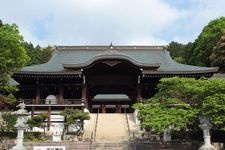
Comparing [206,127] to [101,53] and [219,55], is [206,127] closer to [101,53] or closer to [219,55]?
[101,53]

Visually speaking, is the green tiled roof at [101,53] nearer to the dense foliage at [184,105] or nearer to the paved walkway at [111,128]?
the paved walkway at [111,128]

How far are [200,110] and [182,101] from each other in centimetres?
158

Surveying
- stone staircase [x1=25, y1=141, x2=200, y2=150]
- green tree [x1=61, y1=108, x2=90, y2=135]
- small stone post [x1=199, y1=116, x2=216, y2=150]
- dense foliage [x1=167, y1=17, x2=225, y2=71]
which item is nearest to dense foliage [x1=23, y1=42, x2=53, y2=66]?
dense foliage [x1=167, y1=17, x2=225, y2=71]

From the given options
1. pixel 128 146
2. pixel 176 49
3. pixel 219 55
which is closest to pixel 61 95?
pixel 128 146

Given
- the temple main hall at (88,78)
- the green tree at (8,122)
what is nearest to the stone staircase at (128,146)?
the green tree at (8,122)

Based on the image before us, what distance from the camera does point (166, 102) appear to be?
63.5ft

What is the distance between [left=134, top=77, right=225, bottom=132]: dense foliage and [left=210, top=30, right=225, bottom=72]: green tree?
960 inches

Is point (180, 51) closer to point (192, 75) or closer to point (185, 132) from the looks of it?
point (192, 75)

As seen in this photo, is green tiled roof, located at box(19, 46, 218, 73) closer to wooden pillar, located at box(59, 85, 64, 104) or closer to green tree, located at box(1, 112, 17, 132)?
wooden pillar, located at box(59, 85, 64, 104)

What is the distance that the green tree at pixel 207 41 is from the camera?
48.0 meters

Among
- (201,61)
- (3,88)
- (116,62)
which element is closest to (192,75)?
(116,62)

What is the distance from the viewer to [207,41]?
49.0m

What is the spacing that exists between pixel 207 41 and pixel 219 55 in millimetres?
6499

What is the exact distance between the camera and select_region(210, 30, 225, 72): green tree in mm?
42250
